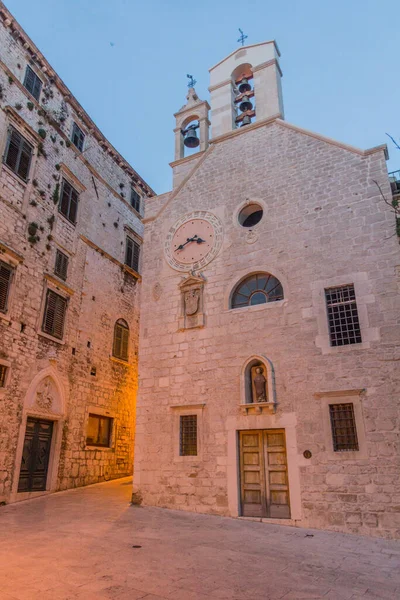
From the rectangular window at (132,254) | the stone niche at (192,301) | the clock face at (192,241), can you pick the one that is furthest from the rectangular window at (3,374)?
the rectangular window at (132,254)

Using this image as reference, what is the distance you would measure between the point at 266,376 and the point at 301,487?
2.62 metres

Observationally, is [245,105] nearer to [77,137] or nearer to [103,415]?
[77,137]

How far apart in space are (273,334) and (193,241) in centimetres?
410

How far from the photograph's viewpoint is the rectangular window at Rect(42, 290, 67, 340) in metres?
14.2

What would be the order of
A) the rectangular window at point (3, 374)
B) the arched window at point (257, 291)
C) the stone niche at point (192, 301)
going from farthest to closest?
the stone niche at point (192, 301) → the rectangular window at point (3, 374) → the arched window at point (257, 291)

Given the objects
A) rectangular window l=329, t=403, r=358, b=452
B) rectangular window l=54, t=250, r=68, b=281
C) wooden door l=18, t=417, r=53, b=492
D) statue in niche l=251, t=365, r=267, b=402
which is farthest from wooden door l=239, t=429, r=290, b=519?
rectangular window l=54, t=250, r=68, b=281

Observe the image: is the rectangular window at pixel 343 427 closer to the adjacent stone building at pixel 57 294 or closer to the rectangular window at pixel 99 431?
the adjacent stone building at pixel 57 294

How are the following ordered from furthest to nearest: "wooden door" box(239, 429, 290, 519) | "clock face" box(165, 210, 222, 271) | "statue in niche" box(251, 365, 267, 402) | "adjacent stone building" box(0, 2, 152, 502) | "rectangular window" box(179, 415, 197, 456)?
"clock face" box(165, 210, 222, 271), "adjacent stone building" box(0, 2, 152, 502), "rectangular window" box(179, 415, 197, 456), "statue in niche" box(251, 365, 267, 402), "wooden door" box(239, 429, 290, 519)

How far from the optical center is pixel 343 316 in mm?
10430

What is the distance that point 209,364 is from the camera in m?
11.6

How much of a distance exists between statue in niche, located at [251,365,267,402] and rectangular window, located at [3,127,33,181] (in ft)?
32.4

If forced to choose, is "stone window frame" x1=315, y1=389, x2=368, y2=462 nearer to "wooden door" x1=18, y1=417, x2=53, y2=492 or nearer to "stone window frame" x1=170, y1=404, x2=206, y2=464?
A: "stone window frame" x1=170, y1=404, x2=206, y2=464

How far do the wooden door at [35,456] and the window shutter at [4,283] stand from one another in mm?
3492

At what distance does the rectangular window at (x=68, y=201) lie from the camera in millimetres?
16109
